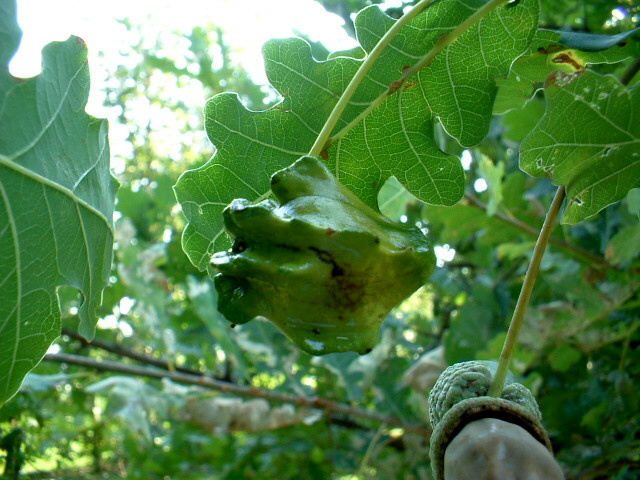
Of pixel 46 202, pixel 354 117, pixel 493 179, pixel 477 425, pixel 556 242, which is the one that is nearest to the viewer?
pixel 477 425

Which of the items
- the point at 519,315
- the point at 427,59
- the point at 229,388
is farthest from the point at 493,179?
the point at 229,388

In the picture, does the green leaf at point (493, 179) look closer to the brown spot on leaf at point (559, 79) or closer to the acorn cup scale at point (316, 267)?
the brown spot on leaf at point (559, 79)

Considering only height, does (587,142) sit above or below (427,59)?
below

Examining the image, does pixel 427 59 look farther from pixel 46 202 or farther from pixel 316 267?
pixel 46 202

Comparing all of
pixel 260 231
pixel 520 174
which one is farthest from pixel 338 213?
pixel 520 174

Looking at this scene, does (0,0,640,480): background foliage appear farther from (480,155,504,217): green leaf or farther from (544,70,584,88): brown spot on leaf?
(544,70,584,88): brown spot on leaf

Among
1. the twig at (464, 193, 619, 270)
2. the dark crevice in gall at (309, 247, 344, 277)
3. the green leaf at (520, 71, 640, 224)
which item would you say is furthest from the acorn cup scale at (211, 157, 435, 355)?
the twig at (464, 193, 619, 270)

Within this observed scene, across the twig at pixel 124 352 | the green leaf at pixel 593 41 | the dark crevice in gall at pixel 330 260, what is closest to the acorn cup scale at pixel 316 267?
the dark crevice in gall at pixel 330 260
